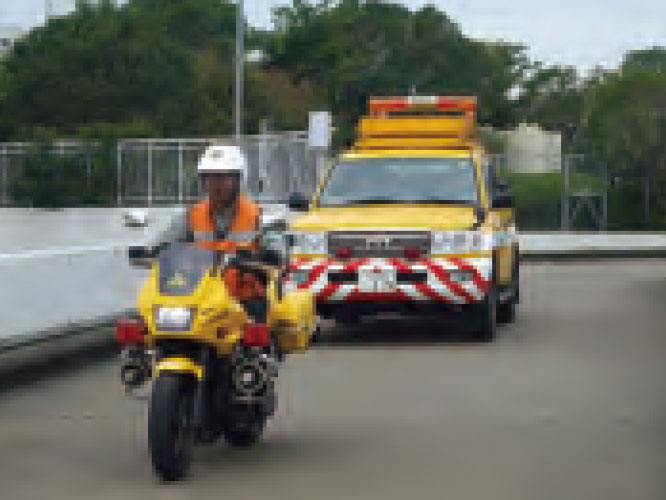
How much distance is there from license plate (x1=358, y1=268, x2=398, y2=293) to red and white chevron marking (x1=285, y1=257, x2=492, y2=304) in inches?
1.1

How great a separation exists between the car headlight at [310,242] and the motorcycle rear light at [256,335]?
790 cm

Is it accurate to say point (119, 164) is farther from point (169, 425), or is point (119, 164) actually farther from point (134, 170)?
point (169, 425)

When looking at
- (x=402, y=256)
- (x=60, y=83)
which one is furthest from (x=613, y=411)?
(x=60, y=83)

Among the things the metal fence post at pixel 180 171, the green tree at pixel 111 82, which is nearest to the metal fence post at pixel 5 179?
the metal fence post at pixel 180 171

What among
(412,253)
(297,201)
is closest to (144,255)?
(412,253)

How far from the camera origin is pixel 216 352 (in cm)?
1041

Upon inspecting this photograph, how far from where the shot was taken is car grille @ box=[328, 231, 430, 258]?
18141mm

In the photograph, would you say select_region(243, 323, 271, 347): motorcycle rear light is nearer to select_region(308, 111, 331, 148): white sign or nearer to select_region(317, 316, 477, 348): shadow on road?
select_region(317, 316, 477, 348): shadow on road

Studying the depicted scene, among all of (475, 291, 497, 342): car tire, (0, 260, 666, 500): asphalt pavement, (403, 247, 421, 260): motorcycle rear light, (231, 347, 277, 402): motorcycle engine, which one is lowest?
(0, 260, 666, 500): asphalt pavement

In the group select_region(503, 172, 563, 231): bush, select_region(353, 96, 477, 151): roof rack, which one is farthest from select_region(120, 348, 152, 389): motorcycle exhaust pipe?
select_region(503, 172, 563, 231): bush

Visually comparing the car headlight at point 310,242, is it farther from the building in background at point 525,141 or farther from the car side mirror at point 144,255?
the building in background at point 525,141

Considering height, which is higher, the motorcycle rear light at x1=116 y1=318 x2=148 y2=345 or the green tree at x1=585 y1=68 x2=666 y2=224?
the green tree at x1=585 y1=68 x2=666 y2=224

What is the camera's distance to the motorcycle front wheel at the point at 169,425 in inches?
385

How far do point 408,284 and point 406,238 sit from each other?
1.44ft
